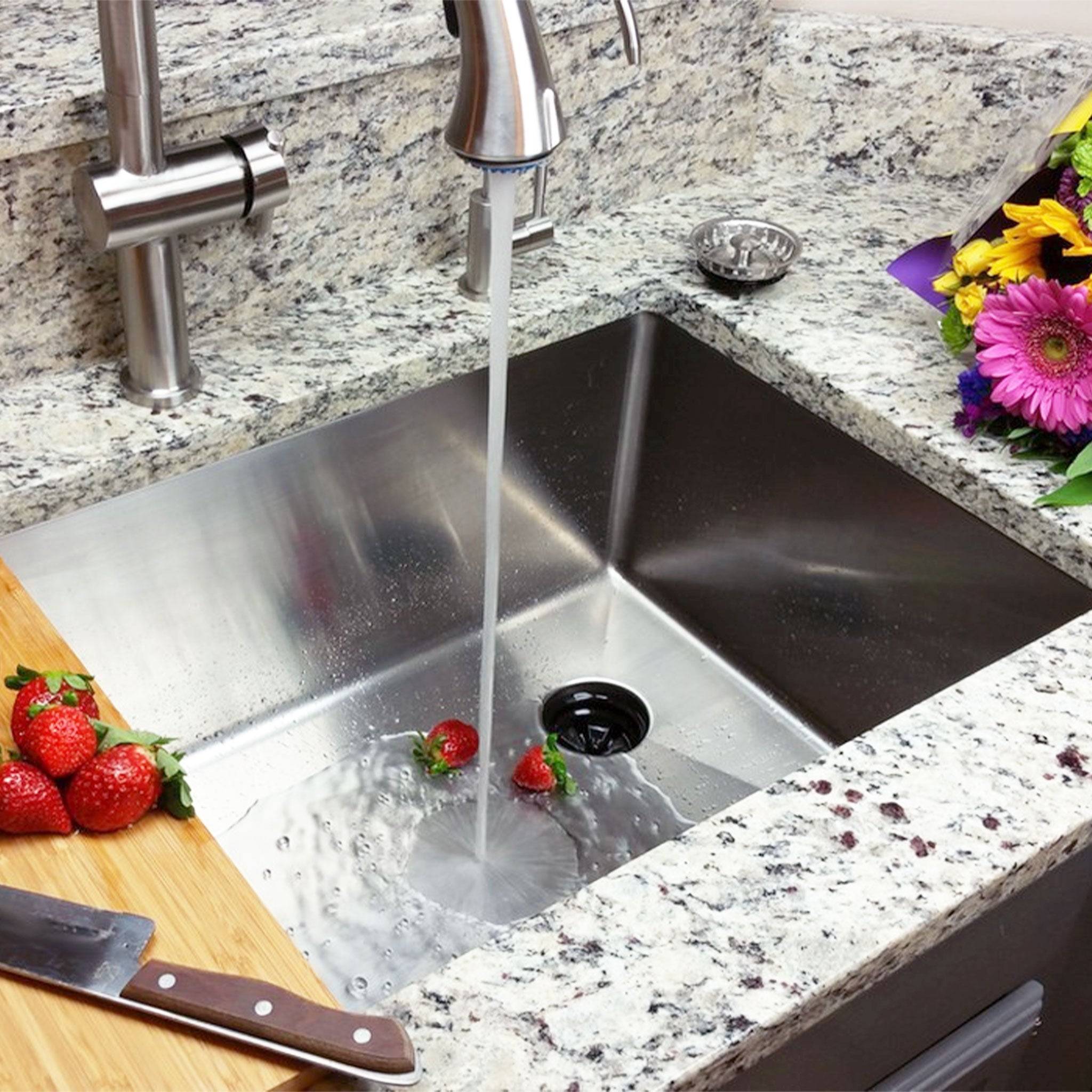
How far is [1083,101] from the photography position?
1047 mm

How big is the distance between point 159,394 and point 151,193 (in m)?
0.17

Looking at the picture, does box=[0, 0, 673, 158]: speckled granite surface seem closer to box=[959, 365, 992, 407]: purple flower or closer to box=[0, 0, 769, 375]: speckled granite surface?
box=[0, 0, 769, 375]: speckled granite surface

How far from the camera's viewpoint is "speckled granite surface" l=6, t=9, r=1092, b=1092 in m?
0.67

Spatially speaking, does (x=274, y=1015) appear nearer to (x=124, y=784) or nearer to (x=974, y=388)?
(x=124, y=784)

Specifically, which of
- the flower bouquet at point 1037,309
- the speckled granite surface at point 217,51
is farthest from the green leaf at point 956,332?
the speckled granite surface at point 217,51

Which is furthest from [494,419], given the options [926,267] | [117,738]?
[926,267]

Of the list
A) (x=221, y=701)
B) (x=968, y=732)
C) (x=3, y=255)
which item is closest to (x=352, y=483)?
(x=221, y=701)

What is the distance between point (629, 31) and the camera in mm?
924

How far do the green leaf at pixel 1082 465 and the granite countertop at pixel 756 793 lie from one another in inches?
1.1

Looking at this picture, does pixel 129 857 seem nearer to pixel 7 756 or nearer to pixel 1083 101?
pixel 7 756

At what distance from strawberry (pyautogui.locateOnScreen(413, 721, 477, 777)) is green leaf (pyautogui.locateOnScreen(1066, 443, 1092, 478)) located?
1.66 feet

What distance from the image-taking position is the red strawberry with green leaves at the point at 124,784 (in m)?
0.73

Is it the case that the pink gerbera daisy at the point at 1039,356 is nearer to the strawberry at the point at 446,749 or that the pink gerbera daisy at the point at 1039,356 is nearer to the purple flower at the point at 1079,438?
the purple flower at the point at 1079,438

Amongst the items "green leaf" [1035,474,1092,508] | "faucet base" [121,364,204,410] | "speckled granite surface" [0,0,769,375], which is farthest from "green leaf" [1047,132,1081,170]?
"faucet base" [121,364,204,410]
